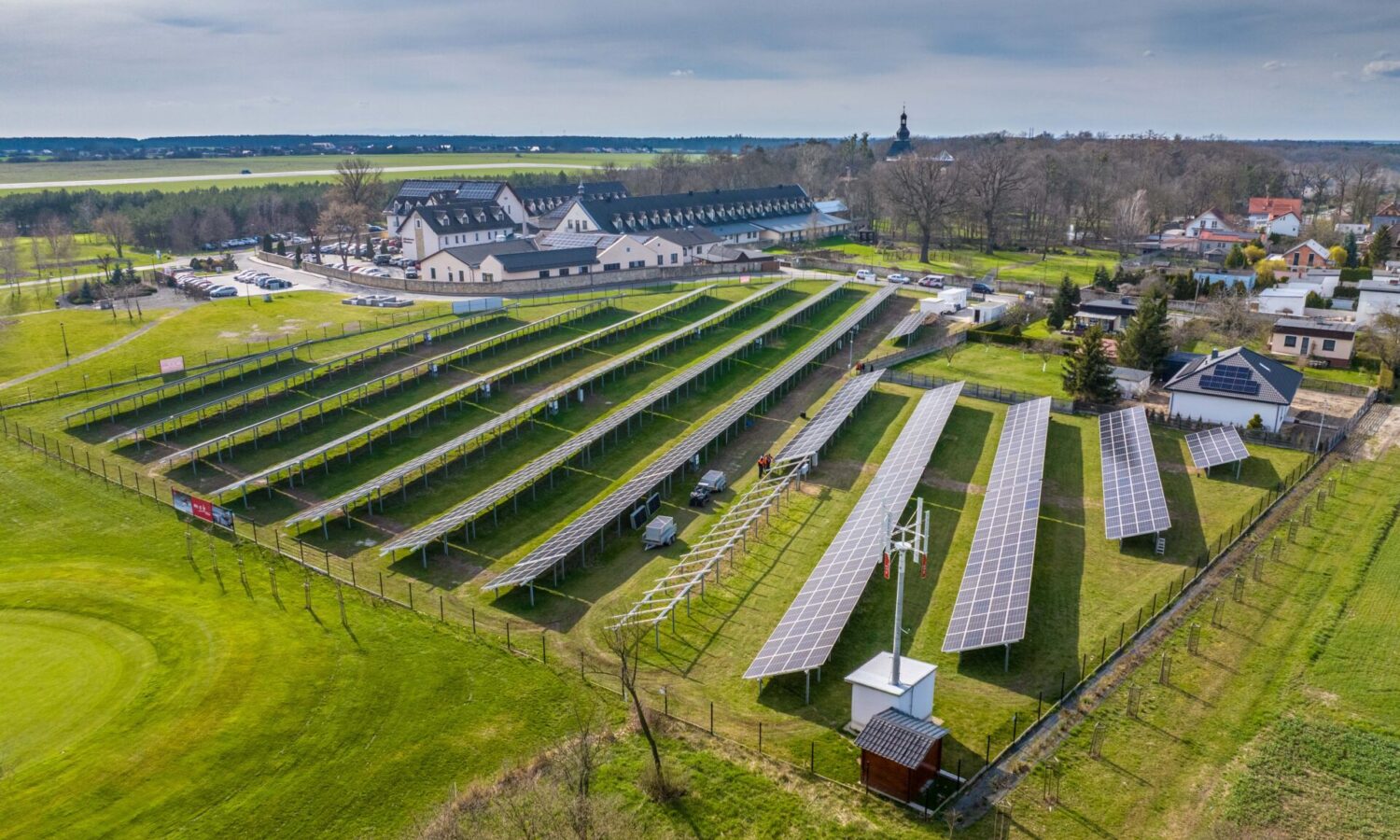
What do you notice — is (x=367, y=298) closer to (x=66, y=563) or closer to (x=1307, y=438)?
(x=66, y=563)

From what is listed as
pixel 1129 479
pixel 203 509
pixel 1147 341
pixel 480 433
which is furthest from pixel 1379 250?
pixel 203 509

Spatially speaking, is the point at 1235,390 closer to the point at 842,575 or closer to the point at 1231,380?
the point at 1231,380

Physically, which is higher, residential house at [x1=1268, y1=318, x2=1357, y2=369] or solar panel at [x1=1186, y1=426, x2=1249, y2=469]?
residential house at [x1=1268, y1=318, x2=1357, y2=369]

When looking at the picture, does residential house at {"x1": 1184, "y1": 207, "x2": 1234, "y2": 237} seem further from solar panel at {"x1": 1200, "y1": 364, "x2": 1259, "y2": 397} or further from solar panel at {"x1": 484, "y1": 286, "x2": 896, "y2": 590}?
solar panel at {"x1": 484, "y1": 286, "x2": 896, "y2": 590}

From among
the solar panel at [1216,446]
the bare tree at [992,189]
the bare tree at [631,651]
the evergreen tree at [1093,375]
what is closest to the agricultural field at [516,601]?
the bare tree at [631,651]

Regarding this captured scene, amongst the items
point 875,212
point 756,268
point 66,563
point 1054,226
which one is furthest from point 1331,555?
point 875,212

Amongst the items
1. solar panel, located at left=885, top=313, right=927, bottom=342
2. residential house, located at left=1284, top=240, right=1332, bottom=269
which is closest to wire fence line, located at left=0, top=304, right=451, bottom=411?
solar panel, located at left=885, top=313, right=927, bottom=342
